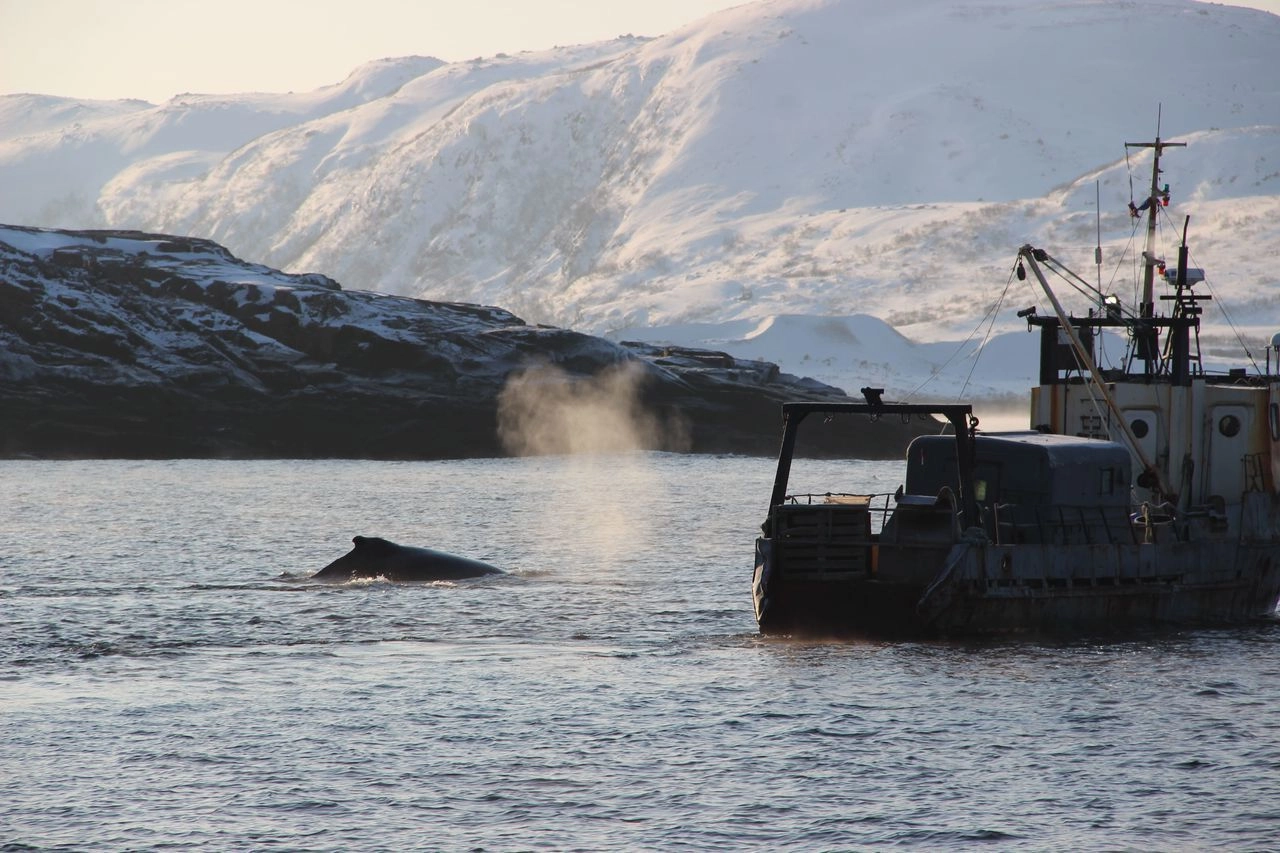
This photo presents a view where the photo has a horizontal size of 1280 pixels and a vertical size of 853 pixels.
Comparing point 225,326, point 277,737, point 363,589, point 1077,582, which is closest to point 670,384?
point 225,326

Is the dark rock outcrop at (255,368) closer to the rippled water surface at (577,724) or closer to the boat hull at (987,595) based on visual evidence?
the rippled water surface at (577,724)

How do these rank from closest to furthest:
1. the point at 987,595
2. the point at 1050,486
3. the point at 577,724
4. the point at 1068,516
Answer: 1. the point at 577,724
2. the point at 987,595
3. the point at 1050,486
4. the point at 1068,516

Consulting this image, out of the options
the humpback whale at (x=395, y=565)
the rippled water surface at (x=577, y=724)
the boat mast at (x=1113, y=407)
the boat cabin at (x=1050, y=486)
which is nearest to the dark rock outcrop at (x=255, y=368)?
the humpback whale at (x=395, y=565)

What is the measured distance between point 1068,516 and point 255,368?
100125 millimetres

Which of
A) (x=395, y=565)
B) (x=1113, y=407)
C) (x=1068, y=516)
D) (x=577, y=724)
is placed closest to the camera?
(x=577, y=724)

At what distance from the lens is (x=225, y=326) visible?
13475 cm

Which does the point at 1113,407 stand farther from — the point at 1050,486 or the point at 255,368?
the point at 255,368

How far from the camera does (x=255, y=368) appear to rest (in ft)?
425

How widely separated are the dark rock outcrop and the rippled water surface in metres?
73.7

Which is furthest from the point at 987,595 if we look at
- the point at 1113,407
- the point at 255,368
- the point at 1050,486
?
the point at 255,368

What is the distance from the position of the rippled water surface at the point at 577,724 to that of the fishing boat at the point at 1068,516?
120 centimetres

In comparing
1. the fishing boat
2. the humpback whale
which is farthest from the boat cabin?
the humpback whale

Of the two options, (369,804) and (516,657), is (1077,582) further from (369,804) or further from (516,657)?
(369,804)

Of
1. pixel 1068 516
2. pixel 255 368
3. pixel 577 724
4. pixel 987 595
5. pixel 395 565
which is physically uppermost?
pixel 255 368
